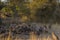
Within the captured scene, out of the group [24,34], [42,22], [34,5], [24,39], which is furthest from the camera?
[42,22]

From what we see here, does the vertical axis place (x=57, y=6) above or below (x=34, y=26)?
above

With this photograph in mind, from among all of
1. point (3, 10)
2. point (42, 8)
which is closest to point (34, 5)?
point (42, 8)

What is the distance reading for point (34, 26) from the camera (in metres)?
7.48

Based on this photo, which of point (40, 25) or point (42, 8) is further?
point (40, 25)

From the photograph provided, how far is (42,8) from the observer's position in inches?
252

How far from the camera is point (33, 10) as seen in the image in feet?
20.5

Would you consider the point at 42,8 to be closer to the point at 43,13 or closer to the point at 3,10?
the point at 43,13

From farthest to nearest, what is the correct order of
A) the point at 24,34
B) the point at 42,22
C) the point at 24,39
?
the point at 42,22 → the point at 24,34 → the point at 24,39

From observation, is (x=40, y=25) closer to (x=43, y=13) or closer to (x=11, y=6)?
(x=43, y=13)

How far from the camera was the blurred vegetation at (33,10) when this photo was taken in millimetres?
6074

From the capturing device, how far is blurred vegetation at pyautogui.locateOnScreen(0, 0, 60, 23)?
6.07 meters

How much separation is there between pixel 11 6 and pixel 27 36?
0.92 meters

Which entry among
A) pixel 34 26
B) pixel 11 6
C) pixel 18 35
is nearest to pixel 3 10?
pixel 11 6

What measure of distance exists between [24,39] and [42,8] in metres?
0.89
